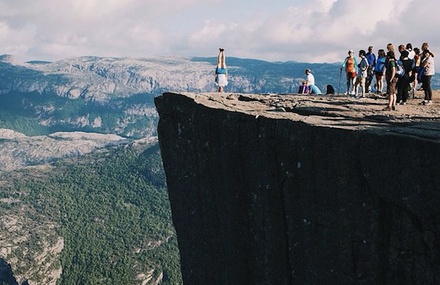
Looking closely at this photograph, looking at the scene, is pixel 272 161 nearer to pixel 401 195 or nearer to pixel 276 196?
pixel 276 196

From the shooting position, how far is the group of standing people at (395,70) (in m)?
21.8

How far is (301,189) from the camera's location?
16719 mm

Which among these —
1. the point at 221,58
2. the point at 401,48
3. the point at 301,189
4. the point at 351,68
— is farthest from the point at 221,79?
the point at 301,189

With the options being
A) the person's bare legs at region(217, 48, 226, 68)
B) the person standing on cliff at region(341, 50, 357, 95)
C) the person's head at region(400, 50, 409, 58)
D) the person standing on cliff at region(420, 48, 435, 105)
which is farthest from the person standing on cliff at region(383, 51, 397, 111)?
the person's bare legs at region(217, 48, 226, 68)

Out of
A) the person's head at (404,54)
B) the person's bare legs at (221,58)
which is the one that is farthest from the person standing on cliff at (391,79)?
the person's bare legs at (221,58)

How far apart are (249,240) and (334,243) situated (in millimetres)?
5281

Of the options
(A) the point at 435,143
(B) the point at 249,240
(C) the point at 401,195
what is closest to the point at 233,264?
(B) the point at 249,240

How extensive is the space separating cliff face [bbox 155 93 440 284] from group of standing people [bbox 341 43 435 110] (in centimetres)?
162

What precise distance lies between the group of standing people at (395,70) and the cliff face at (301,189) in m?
1.62

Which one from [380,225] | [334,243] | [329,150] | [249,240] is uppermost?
[329,150]

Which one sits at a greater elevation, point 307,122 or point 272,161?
point 307,122

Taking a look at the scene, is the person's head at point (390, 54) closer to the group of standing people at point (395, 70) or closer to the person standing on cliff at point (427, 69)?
the group of standing people at point (395, 70)

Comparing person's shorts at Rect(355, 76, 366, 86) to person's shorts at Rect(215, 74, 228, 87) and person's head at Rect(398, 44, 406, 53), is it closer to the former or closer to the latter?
person's head at Rect(398, 44, 406, 53)

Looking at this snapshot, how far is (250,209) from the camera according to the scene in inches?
773
